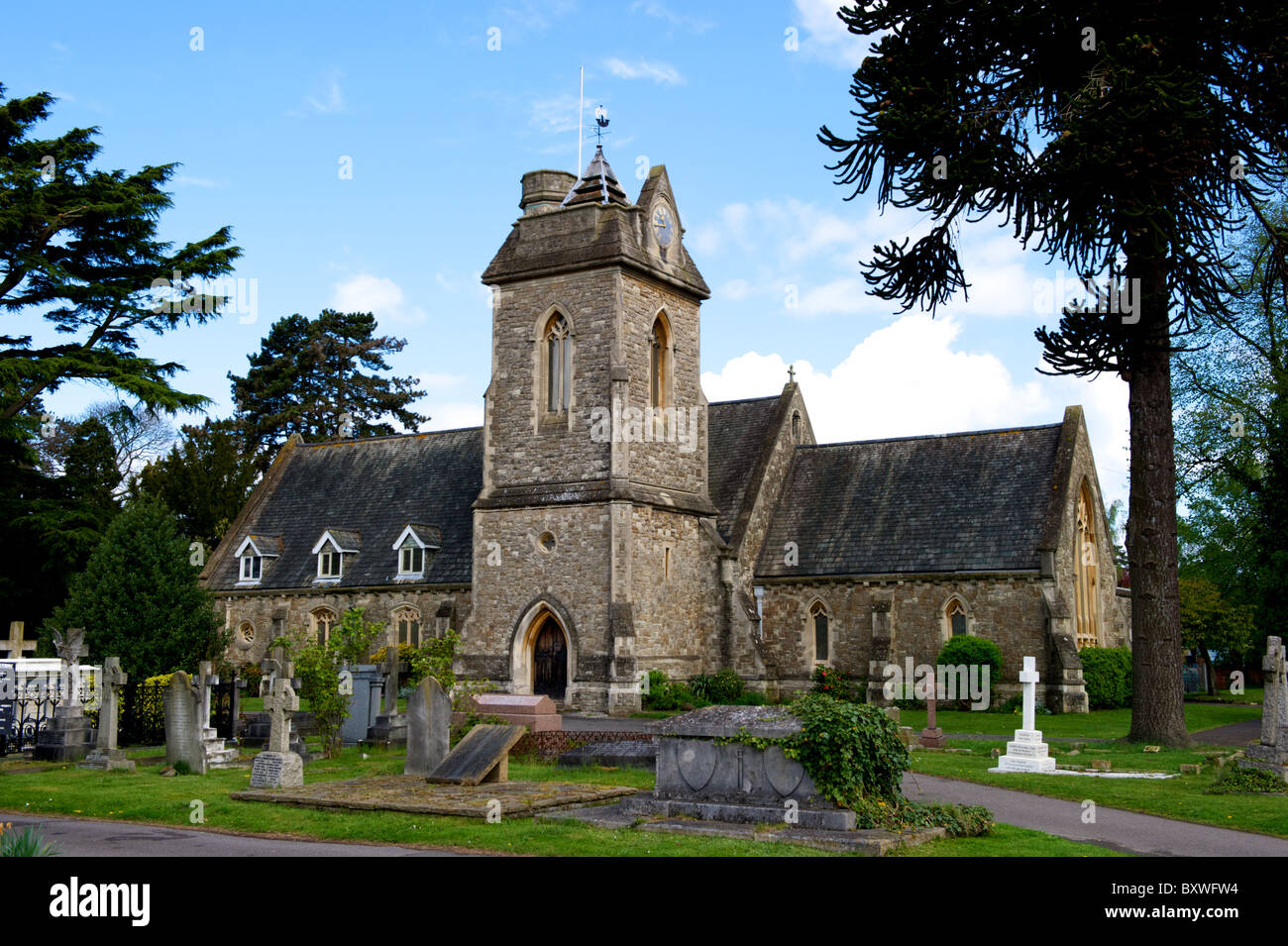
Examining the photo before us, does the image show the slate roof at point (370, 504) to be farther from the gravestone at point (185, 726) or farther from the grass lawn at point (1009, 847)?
the grass lawn at point (1009, 847)

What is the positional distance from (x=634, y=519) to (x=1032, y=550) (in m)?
10.8

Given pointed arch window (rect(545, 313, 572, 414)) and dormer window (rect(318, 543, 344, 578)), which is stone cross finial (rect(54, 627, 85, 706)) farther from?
dormer window (rect(318, 543, 344, 578))

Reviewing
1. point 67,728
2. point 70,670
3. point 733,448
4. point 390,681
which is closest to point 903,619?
point 733,448

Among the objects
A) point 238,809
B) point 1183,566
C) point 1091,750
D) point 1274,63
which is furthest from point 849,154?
point 1183,566

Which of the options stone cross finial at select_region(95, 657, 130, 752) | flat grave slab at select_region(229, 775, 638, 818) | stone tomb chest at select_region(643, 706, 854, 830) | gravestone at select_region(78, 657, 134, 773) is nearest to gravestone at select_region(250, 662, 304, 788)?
flat grave slab at select_region(229, 775, 638, 818)

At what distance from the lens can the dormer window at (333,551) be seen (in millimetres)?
39750

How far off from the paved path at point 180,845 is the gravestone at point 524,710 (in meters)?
9.05

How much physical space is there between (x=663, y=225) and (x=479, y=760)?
2250 centimetres

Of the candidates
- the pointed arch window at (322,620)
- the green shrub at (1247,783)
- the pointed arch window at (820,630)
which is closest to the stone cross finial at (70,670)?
the green shrub at (1247,783)

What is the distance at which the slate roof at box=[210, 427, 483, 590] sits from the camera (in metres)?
38.9

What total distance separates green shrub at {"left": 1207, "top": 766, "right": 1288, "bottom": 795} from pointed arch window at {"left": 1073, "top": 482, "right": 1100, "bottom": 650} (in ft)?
59.1

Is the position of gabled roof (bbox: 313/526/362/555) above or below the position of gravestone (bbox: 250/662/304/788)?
above

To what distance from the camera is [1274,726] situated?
16891 mm

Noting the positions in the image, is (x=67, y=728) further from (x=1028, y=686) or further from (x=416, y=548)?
(x=416, y=548)
